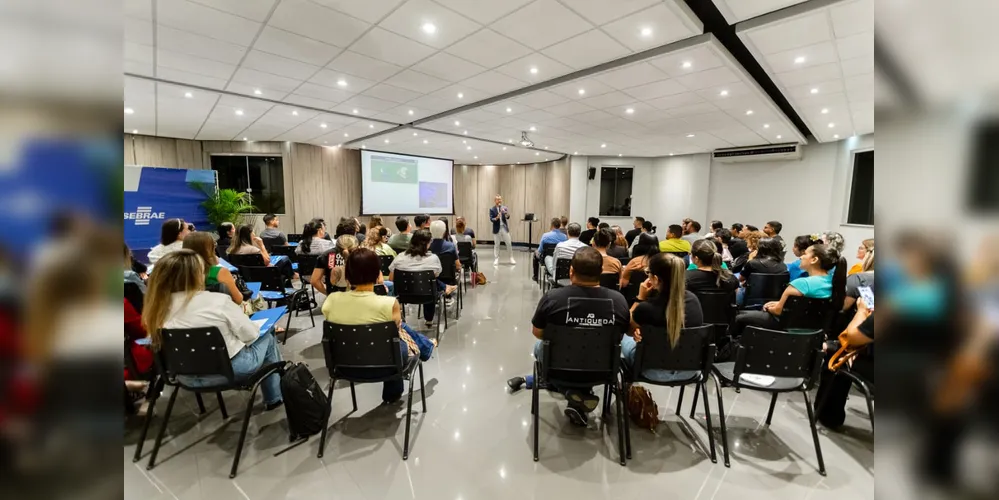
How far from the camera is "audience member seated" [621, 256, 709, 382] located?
2124mm

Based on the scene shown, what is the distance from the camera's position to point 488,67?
4133mm

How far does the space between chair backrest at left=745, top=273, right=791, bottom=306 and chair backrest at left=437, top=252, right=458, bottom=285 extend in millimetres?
3062

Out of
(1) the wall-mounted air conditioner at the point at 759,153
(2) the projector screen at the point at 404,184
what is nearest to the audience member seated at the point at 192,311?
(2) the projector screen at the point at 404,184

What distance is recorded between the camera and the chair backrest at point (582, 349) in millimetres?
2135

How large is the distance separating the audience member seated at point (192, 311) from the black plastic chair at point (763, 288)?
388 cm

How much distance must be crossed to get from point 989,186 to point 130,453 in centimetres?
332

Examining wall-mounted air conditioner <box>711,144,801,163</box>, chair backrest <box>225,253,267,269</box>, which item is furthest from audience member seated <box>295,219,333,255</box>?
wall-mounted air conditioner <box>711,144,801,163</box>

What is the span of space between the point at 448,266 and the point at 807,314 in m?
3.41

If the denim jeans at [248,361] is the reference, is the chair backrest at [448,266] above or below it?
above

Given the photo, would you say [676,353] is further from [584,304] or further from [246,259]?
[246,259]

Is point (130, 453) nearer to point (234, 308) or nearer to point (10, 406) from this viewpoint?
point (234, 308)

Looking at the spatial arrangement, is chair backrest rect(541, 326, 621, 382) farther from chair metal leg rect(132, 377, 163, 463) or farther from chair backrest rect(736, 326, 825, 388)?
chair metal leg rect(132, 377, 163, 463)

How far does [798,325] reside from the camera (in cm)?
279

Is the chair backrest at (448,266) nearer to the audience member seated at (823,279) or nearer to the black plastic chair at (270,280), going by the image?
the black plastic chair at (270,280)
